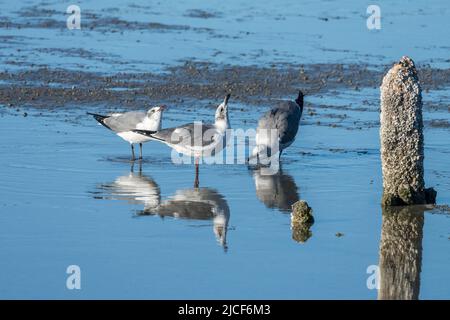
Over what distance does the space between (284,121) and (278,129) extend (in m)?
0.20

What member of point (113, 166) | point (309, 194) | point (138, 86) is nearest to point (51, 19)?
point (138, 86)

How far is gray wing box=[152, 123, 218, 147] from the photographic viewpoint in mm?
11820

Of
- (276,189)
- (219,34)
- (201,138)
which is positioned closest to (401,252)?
(276,189)

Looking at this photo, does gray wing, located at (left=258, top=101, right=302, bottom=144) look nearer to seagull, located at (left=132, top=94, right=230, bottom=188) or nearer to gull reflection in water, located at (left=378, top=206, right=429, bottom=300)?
seagull, located at (left=132, top=94, right=230, bottom=188)

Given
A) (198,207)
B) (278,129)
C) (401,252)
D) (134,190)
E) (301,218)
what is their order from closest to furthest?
(401,252)
(301,218)
(198,207)
(134,190)
(278,129)

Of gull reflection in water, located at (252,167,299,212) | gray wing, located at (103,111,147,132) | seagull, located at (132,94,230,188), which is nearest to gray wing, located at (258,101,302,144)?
gull reflection in water, located at (252,167,299,212)

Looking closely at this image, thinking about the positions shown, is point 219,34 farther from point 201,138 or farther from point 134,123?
point 201,138

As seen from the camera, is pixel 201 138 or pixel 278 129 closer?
pixel 201 138

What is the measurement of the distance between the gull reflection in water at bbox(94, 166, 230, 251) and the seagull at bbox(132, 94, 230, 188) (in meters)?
0.60

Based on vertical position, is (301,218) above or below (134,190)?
below

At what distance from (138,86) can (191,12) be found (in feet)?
24.9

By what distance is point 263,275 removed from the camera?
8242 mm

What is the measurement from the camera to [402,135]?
33.5 ft

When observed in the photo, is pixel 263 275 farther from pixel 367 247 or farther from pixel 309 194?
pixel 309 194
